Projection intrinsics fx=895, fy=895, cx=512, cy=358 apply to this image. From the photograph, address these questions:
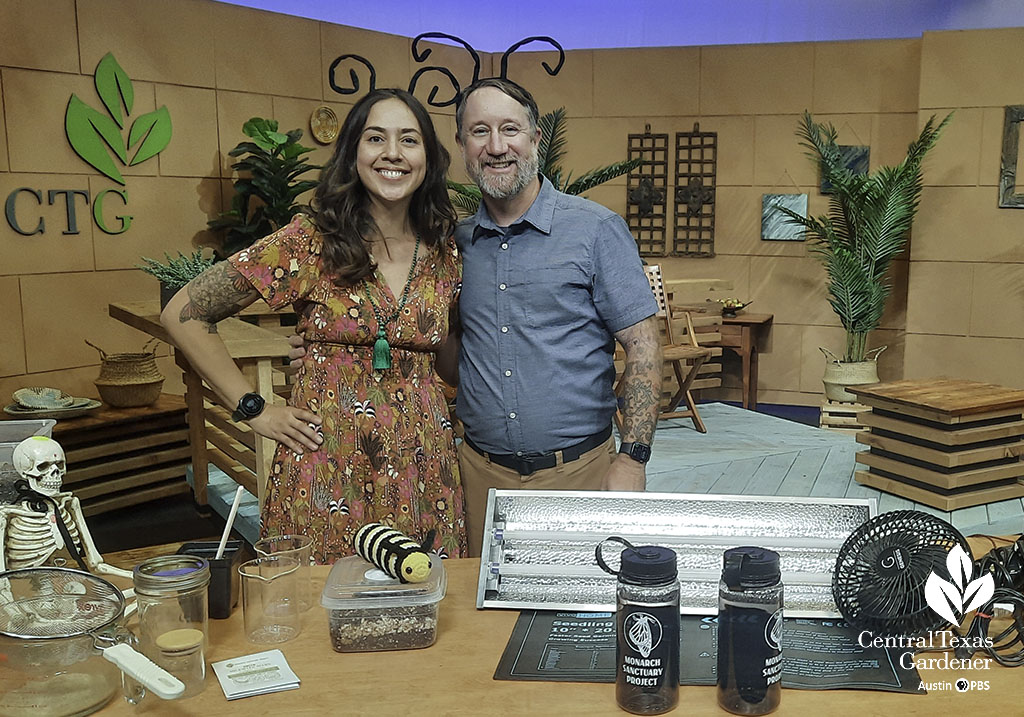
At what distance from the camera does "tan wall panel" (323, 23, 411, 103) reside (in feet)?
23.5

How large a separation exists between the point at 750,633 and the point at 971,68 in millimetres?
7105

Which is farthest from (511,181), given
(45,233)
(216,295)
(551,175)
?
(45,233)

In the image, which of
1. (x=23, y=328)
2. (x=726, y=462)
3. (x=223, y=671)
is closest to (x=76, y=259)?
(x=23, y=328)

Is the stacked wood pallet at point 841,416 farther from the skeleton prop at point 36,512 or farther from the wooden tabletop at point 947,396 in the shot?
the skeleton prop at point 36,512

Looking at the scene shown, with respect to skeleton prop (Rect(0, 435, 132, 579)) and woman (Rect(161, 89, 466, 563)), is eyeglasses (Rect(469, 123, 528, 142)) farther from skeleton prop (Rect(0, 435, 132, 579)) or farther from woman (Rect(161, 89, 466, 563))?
skeleton prop (Rect(0, 435, 132, 579))

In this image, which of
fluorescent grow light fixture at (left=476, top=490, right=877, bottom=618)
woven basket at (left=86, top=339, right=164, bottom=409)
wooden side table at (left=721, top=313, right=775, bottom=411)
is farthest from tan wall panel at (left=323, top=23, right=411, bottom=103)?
fluorescent grow light fixture at (left=476, top=490, right=877, bottom=618)

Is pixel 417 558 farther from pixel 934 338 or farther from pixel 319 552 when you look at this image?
pixel 934 338

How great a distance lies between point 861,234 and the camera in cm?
707

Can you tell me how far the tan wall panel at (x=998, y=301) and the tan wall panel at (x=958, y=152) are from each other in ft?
2.36

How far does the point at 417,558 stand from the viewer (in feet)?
4.41

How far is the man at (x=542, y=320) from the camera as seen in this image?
2135 millimetres

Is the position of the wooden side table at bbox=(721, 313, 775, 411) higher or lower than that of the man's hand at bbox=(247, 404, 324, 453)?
lower

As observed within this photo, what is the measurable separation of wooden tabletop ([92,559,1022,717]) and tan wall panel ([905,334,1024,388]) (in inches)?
261

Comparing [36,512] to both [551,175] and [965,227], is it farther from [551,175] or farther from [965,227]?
[965,227]
